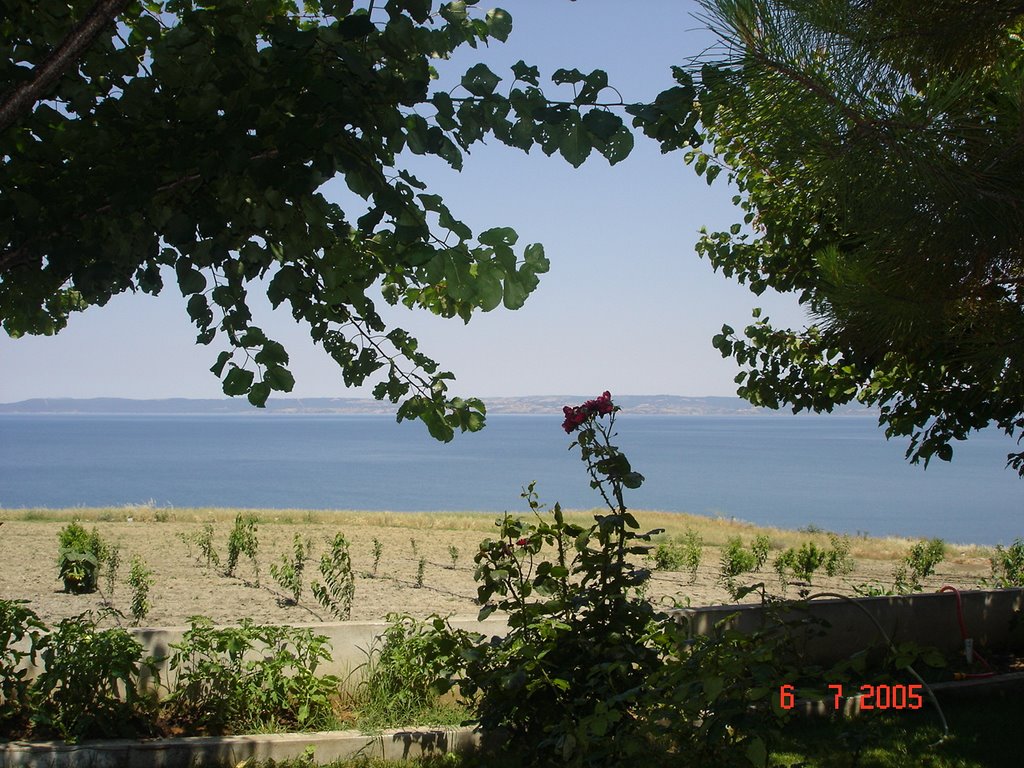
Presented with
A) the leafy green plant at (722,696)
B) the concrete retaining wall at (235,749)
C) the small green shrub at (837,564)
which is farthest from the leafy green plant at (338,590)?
the small green shrub at (837,564)

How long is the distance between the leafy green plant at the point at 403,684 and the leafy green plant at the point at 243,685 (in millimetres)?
243

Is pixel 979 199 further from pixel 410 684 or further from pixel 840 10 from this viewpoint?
pixel 410 684

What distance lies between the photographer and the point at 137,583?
251 inches

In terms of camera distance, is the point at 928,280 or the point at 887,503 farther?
the point at 887,503

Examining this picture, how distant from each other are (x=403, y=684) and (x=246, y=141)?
3.68 m

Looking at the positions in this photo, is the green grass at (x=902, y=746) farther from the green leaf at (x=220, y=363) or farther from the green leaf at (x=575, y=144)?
the green leaf at (x=575, y=144)

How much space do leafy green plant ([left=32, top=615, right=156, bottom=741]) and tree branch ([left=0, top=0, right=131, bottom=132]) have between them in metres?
3.05

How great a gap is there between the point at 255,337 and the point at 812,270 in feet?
17.6

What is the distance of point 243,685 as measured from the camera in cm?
447

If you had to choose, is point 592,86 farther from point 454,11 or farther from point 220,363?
point 220,363

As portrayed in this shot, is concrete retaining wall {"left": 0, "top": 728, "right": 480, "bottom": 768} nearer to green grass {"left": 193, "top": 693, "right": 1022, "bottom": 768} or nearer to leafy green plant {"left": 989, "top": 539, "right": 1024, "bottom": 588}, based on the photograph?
green grass {"left": 193, "top": 693, "right": 1022, "bottom": 768}

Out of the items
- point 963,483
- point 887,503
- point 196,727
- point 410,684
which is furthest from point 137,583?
point 963,483

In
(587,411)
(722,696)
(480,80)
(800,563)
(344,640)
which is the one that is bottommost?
(800,563)

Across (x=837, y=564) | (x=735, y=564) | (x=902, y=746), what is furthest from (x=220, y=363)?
(x=837, y=564)
